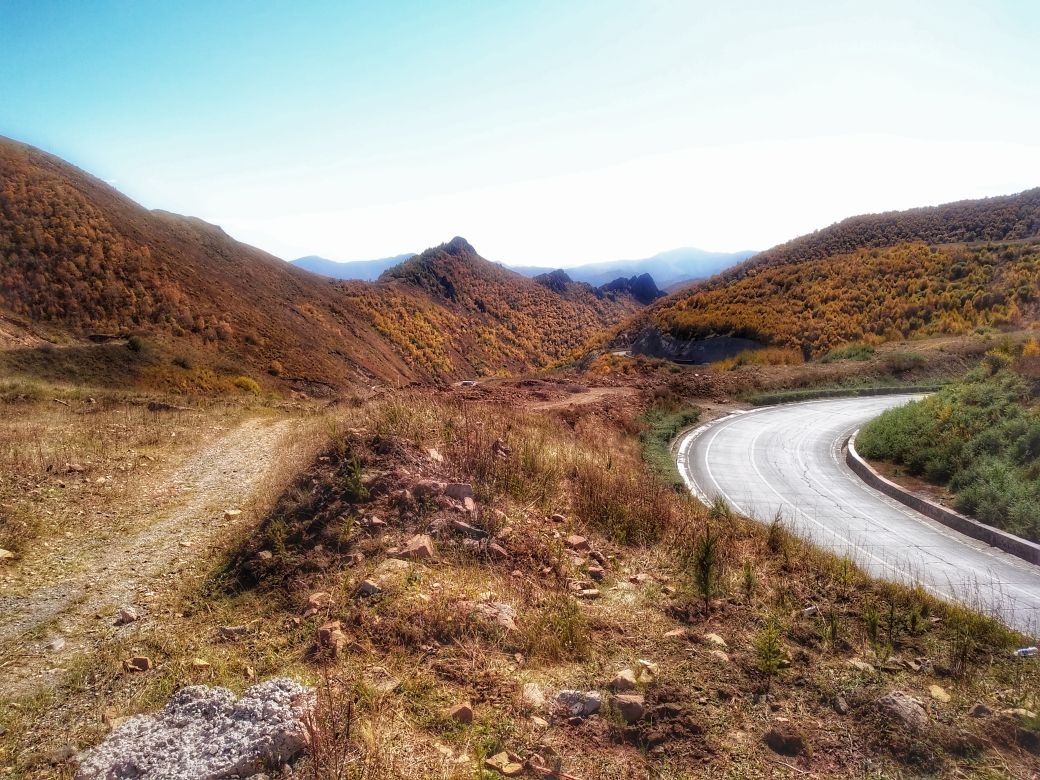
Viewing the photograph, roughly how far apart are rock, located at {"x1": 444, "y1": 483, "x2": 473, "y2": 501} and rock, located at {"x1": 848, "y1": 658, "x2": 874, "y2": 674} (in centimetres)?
439

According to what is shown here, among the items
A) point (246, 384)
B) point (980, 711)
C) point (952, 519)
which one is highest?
point (980, 711)

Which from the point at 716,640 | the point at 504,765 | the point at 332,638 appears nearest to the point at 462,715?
the point at 504,765

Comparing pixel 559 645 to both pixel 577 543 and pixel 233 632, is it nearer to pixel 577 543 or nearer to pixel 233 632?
pixel 577 543

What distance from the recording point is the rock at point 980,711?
4152 millimetres

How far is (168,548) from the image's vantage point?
736 cm

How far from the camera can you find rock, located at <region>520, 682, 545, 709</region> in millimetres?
4199

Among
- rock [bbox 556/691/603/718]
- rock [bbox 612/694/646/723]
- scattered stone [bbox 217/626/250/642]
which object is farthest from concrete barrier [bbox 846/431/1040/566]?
scattered stone [bbox 217/626/250/642]

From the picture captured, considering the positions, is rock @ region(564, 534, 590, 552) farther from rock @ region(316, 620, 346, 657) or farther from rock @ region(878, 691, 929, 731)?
rock @ region(878, 691, 929, 731)

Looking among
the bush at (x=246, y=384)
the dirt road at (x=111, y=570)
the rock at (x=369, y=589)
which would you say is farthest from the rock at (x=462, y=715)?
the bush at (x=246, y=384)

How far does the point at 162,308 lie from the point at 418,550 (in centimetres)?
3007

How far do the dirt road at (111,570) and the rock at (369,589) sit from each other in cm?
223

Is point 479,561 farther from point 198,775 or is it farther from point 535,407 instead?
point 535,407

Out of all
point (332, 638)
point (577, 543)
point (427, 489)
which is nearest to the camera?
point (332, 638)

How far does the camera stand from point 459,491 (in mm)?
7453
